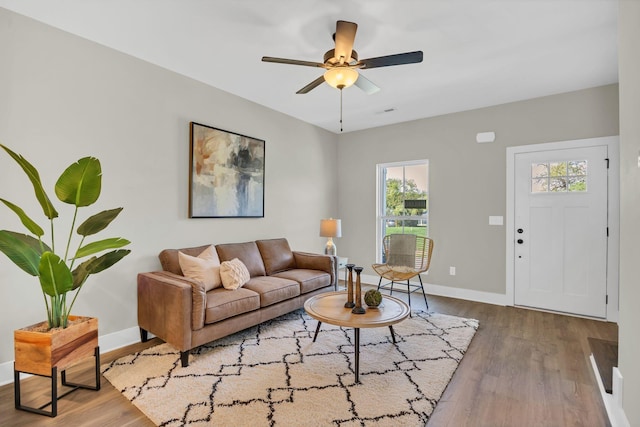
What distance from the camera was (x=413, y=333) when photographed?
3100mm

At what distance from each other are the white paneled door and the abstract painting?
3382 mm

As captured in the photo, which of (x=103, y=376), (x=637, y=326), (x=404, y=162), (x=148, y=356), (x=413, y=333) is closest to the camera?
(x=637, y=326)

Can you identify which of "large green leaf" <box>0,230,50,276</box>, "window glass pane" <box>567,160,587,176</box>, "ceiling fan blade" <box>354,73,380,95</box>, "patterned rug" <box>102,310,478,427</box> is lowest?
"patterned rug" <box>102,310,478,427</box>

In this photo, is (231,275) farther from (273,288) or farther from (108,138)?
(108,138)

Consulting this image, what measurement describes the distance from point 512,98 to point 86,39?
4571 millimetres

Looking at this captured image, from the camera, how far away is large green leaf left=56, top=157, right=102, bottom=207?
1929 mm

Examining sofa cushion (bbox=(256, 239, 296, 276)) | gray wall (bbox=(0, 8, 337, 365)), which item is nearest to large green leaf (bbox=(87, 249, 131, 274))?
gray wall (bbox=(0, 8, 337, 365))

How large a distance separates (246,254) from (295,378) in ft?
5.63

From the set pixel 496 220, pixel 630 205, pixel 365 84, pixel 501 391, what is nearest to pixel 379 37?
pixel 365 84

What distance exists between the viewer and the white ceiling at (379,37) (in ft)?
7.23

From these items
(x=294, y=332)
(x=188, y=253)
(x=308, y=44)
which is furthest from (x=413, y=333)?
(x=308, y=44)

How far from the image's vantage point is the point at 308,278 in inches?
142

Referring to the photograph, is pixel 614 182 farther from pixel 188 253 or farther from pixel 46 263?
pixel 46 263

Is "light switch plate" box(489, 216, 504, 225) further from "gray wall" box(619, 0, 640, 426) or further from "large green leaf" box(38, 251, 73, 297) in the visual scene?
"large green leaf" box(38, 251, 73, 297)
